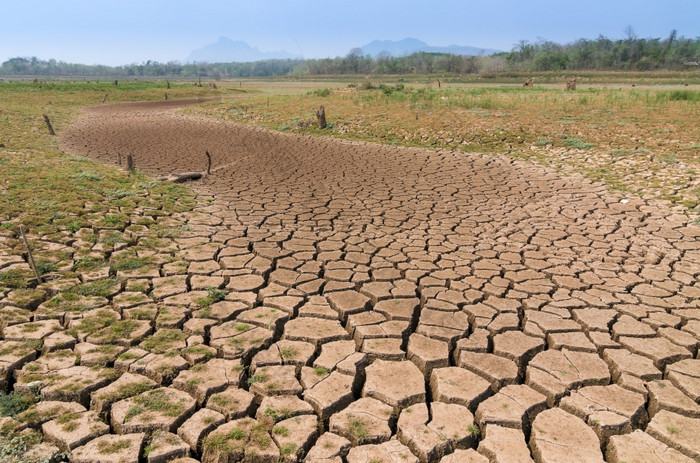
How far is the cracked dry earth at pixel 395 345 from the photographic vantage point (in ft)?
8.46

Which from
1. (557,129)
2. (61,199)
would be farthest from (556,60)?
(61,199)

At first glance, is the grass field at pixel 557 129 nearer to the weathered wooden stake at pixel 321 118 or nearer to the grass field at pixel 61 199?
the weathered wooden stake at pixel 321 118

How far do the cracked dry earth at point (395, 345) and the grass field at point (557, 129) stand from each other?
9.57 feet

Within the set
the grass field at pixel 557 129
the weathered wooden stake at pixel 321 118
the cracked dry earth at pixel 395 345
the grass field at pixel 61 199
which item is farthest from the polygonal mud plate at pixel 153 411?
the weathered wooden stake at pixel 321 118

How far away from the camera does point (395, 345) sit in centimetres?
351

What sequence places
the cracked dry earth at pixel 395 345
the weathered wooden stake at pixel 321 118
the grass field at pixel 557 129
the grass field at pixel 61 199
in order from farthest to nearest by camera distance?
the weathered wooden stake at pixel 321 118, the grass field at pixel 557 129, the grass field at pixel 61 199, the cracked dry earth at pixel 395 345

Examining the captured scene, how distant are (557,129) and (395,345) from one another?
37.3 feet

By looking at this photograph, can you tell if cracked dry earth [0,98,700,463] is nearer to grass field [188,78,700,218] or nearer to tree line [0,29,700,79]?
grass field [188,78,700,218]

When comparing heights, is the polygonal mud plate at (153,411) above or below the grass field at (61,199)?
below

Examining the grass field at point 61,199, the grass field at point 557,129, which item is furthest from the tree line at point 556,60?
the grass field at point 61,199

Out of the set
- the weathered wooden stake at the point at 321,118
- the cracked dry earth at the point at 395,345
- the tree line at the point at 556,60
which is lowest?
the cracked dry earth at the point at 395,345

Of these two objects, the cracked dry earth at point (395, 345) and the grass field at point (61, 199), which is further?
the grass field at point (61, 199)

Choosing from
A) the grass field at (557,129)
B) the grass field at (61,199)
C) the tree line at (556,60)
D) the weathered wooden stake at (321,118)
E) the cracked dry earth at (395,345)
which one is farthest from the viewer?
the tree line at (556,60)

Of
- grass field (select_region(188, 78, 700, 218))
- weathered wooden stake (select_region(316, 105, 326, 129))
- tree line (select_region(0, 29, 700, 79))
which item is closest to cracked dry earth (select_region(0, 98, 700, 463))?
grass field (select_region(188, 78, 700, 218))
